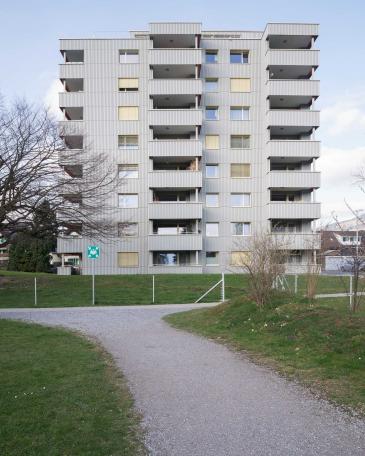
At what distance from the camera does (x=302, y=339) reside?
8.97 m

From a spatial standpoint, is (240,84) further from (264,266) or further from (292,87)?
(264,266)

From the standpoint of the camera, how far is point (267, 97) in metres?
37.1

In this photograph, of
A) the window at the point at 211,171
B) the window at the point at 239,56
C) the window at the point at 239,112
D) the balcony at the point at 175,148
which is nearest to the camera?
the balcony at the point at 175,148

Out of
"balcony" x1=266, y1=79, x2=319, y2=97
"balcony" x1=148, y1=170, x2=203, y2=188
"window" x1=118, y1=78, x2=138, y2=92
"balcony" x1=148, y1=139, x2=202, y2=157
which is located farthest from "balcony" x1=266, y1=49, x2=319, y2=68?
"balcony" x1=148, y1=170, x2=203, y2=188

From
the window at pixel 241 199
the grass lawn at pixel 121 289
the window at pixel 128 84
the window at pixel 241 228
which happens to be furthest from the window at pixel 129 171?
the grass lawn at pixel 121 289

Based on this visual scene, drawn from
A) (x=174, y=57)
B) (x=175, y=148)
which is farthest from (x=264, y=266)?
(x=174, y=57)

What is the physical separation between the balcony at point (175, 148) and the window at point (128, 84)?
17.0 feet

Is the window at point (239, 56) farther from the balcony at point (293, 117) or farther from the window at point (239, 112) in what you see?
the balcony at point (293, 117)

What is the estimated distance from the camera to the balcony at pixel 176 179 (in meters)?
35.0

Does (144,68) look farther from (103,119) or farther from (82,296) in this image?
(82,296)

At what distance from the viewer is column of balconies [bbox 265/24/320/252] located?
3603cm

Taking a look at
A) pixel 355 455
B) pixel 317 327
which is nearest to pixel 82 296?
pixel 317 327

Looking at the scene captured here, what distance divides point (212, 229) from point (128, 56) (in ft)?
51.4

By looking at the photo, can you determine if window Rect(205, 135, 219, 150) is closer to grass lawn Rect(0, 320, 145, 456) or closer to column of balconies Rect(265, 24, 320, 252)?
column of balconies Rect(265, 24, 320, 252)
